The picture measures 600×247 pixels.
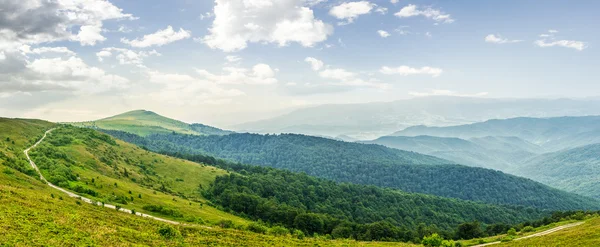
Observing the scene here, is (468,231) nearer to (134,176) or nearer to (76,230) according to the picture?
(76,230)

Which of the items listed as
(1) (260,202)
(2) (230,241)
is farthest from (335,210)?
(2) (230,241)

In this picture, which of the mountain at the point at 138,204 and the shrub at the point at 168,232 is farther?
the shrub at the point at 168,232

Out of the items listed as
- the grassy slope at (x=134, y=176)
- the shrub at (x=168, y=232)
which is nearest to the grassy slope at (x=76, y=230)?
the shrub at (x=168, y=232)

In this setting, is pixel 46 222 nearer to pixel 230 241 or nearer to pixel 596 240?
pixel 230 241

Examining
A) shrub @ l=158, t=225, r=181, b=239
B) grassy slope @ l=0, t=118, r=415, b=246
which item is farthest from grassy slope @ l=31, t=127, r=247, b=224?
shrub @ l=158, t=225, r=181, b=239

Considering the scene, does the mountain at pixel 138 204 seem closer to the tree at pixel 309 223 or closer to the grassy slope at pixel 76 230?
the grassy slope at pixel 76 230

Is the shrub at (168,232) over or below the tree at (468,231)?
over

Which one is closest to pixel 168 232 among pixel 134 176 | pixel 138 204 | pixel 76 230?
pixel 76 230

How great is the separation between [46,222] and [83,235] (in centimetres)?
564

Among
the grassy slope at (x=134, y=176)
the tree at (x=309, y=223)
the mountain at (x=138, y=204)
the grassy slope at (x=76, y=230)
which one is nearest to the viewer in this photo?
the grassy slope at (x=76, y=230)

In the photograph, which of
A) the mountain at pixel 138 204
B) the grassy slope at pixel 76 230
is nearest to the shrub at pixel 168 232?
the mountain at pixel 138 204

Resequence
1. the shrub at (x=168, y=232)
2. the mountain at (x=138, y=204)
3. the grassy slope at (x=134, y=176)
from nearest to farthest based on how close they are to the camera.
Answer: the mountain at (x=138, y=204), the shrub at (x=168, y=232), the grassy slope at (x=134, y=176)

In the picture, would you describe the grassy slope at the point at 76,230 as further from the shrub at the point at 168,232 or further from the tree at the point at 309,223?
the tree at the point at 309,223

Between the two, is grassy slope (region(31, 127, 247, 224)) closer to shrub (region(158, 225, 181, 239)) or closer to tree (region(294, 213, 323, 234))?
shrub (region(158, 225, 181, 239))
